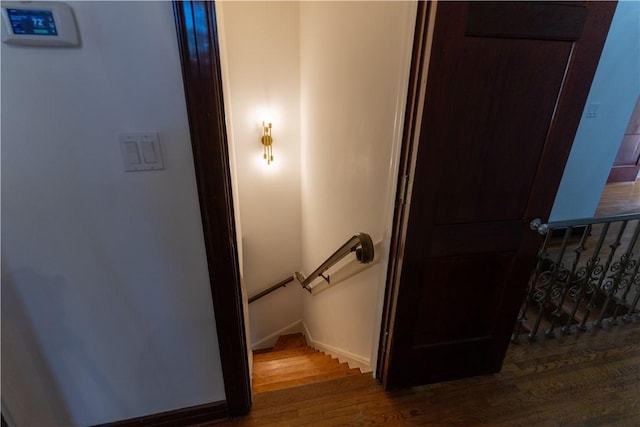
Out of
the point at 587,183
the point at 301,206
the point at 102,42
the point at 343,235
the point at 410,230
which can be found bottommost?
the point at 301,206

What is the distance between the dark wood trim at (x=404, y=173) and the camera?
3.18 feet

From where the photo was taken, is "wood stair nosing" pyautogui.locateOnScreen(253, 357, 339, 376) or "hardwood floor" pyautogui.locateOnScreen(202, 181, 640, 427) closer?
"hardwood floor" pyautogui.locateOnScreen(202, 181, 640, 427)

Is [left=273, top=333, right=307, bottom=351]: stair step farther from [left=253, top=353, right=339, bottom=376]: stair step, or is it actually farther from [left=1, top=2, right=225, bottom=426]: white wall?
[left=1, top=2, right=225, bottom=426]: white wall

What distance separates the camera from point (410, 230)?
1.18 m

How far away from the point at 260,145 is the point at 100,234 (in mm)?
→ 2044

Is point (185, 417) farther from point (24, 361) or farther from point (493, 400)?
point (493, 400)

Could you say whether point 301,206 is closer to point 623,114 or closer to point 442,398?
point 442,398

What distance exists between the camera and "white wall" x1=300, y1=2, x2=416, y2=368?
1.22 meters

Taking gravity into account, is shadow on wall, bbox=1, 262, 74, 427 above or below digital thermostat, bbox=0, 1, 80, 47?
below

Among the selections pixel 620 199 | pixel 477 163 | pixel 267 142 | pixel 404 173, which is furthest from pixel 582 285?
pixel 620 199

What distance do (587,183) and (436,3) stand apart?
296cm

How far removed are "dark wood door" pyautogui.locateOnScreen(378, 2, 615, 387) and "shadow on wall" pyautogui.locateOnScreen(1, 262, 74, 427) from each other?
1.30 m

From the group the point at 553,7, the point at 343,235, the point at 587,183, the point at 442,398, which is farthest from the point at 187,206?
the point at 587,183

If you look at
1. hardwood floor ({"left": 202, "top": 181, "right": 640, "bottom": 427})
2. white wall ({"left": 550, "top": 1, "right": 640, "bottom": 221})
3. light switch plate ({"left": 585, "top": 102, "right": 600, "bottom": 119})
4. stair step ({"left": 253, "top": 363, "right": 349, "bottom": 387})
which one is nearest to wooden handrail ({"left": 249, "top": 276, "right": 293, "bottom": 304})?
stair step ({"left": 253, "top": 363, "right": 349, "bottom": 387})
